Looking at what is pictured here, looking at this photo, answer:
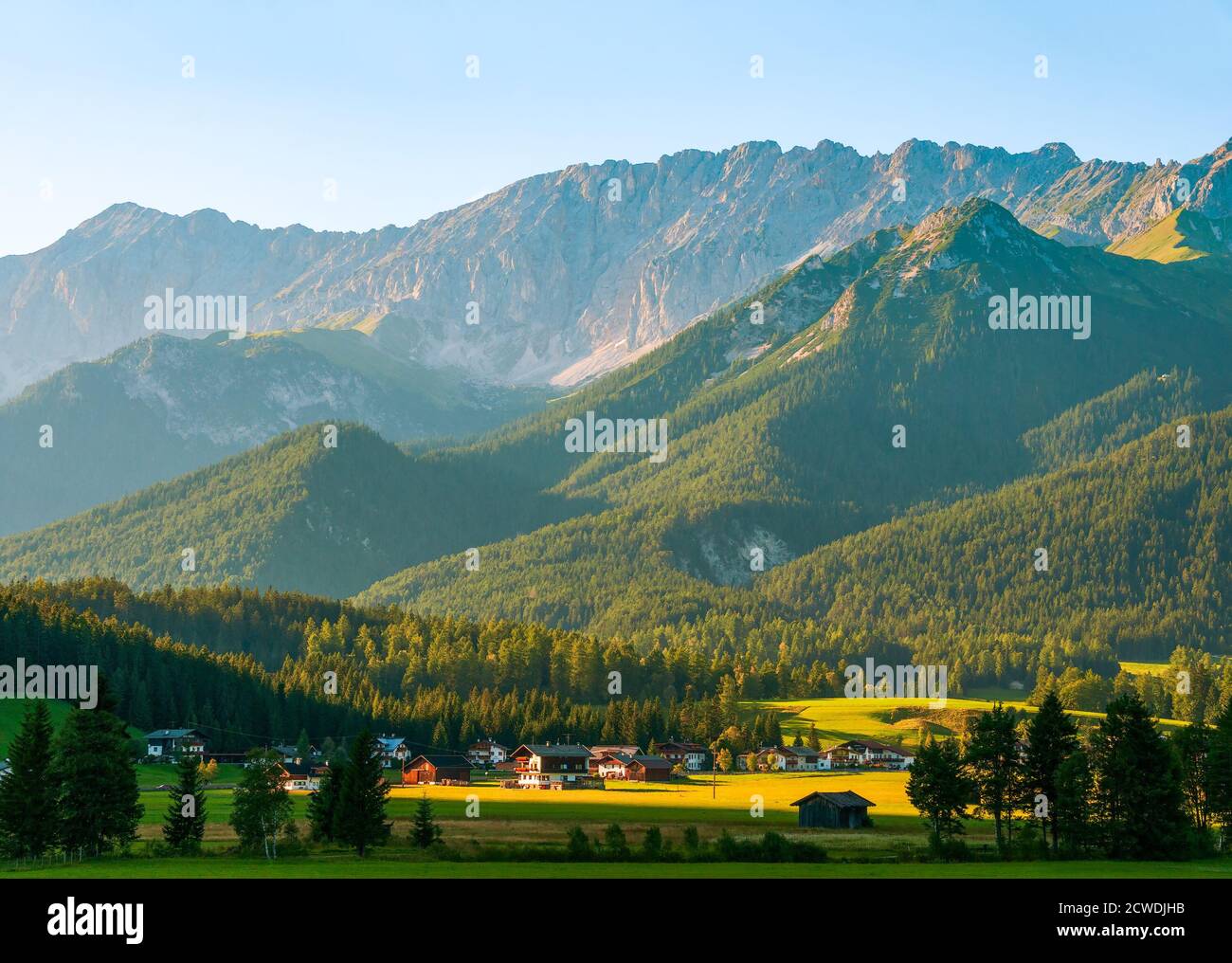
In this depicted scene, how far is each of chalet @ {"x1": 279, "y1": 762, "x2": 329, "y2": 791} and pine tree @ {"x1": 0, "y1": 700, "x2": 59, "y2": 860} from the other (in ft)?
225

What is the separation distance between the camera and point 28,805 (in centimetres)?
8812

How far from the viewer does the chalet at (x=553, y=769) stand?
566ft

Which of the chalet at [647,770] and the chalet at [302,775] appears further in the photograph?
the chalet at [647,770]

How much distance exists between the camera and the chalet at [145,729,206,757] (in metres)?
174

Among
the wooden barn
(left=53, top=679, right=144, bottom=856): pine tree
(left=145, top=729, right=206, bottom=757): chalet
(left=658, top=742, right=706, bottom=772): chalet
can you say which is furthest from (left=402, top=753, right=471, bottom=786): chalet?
(left=53, top=679, right=144, bottom=856): pine tree

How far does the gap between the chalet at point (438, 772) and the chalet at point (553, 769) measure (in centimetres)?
606

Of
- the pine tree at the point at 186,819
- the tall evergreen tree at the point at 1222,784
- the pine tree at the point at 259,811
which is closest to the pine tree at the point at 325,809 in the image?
the pine tree at the point at 259,811

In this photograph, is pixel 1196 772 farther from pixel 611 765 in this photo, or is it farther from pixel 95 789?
pixel 611 765

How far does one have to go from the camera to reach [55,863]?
8819cm

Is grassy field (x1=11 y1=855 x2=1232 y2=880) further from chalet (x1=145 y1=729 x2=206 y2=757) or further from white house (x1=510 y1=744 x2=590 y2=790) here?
chalet (x1=145 y1=729 x2=206 y2=757)

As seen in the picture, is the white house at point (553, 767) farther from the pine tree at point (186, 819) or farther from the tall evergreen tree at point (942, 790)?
the pine tree at point (186, 819)

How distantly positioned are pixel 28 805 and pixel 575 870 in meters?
32.8

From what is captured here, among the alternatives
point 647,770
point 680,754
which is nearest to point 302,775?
point 647,770
